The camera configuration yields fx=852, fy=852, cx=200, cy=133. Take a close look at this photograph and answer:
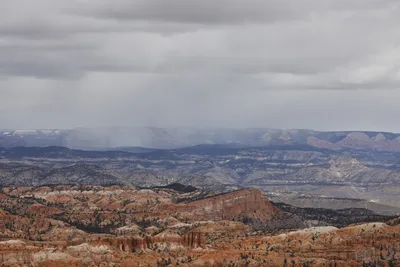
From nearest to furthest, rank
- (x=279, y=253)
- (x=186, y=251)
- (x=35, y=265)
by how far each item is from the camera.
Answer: (x=35, y=265) → (x=279, y=253) → (x=186, y=251)

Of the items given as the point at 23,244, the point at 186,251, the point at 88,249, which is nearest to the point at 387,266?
the point at 186,251

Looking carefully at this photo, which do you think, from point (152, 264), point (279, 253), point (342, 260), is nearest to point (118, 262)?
point (152, 264)

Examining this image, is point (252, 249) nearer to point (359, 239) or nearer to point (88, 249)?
point (359, 239)

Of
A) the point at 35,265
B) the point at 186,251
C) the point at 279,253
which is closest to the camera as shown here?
the point at 35,265

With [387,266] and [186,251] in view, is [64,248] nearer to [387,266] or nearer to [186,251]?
[186,251]

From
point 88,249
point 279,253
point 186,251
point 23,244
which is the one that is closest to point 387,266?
point 279,253

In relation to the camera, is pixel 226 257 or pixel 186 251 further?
pixel 186 251

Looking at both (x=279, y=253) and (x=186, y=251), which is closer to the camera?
(x=279, y=253)

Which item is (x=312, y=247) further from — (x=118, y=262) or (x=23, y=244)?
Answer: (x=23, y=244)
